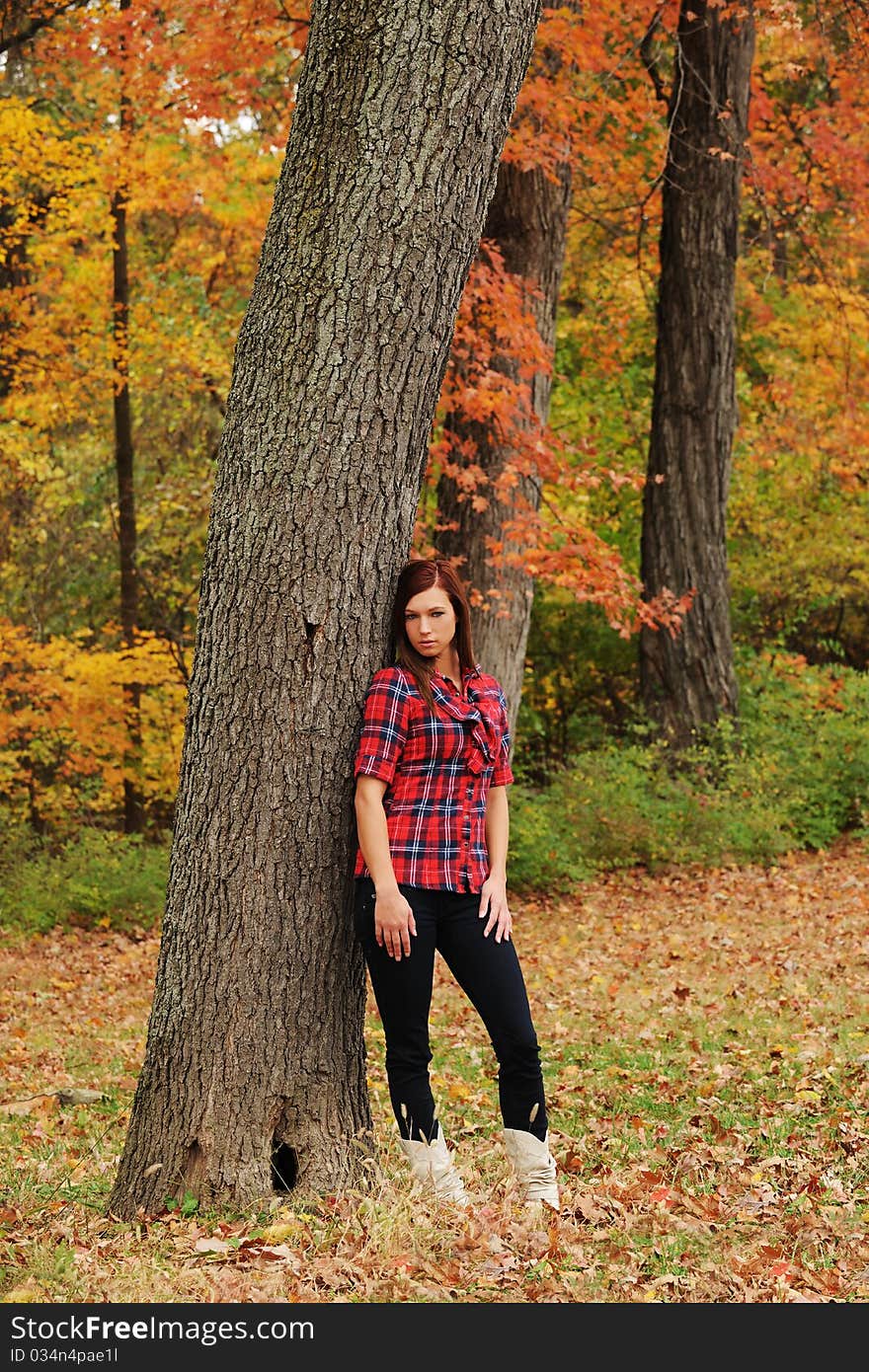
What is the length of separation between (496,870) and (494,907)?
0.13 meters

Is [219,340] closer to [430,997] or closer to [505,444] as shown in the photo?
[505,444]

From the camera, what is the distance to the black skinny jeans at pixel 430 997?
4.34 meters

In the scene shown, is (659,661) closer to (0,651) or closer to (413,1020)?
(0,651)

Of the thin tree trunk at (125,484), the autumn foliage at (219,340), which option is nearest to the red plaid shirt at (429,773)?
the autumn foliage at (219,340)

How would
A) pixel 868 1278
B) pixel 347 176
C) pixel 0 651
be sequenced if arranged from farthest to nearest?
pixel 0 651, pixel 347 176, pixel 868 1278

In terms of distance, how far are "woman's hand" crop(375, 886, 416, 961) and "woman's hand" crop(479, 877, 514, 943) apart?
10.4 inches

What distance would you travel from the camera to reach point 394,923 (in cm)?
421

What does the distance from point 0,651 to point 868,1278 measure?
11.0m

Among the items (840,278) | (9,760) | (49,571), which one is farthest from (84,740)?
(840,278)

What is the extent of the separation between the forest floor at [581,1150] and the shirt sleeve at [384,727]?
132 centimetres

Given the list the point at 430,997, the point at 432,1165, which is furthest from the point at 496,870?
the point at 432,1165

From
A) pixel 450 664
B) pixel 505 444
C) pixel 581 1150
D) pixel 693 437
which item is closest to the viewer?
pixel 450 664

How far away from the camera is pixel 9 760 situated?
573 inches

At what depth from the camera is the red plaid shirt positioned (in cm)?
429
